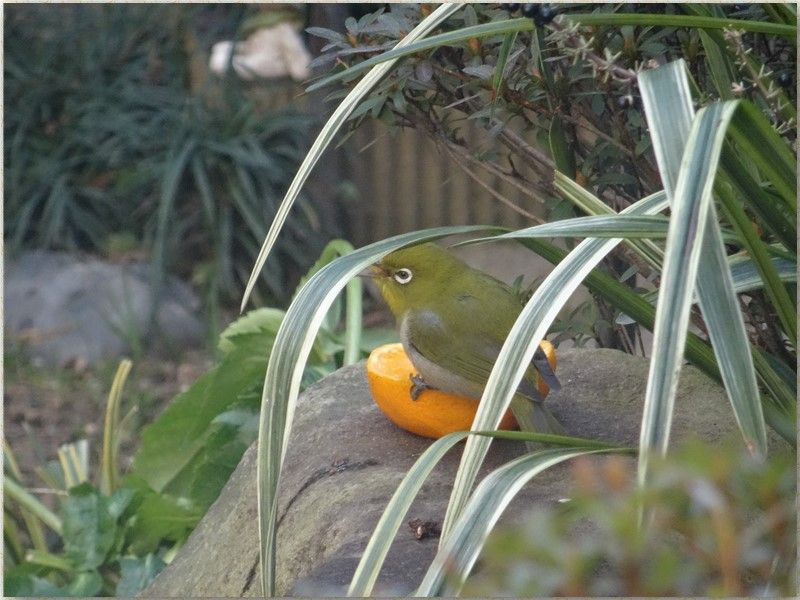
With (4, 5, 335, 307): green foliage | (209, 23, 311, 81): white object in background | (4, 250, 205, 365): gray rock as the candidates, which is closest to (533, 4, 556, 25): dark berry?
(4, 250, 205, 365): gray rock

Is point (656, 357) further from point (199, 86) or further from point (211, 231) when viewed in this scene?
point (199, 86)

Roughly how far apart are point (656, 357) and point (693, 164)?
0.79ft

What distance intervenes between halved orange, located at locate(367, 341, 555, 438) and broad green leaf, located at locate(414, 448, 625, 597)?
57 centimetres

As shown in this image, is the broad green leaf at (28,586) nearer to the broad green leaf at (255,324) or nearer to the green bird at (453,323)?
the broad green leaf at (255,324)

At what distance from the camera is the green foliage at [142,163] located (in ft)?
19.9

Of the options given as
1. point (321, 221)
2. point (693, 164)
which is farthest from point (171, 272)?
point (693, 164)

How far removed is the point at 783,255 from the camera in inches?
70.4

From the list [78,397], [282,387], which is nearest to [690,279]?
[282,387]

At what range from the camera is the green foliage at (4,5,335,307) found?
607 centimetres

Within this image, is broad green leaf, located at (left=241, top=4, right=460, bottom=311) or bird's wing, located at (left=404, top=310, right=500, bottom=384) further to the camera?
bird's wing, located at (left=404, top=310, right=500, bottom=384)

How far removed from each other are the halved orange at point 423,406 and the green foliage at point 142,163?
3.87 meters

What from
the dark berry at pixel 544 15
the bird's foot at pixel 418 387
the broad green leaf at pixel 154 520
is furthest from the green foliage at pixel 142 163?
the dark berry at pixel 544 15

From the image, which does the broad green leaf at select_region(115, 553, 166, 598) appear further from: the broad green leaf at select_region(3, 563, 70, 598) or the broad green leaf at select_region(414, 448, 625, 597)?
the broad green leaf at select_region(414, 448, 625, 597)

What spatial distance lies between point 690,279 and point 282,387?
0.60 metres
